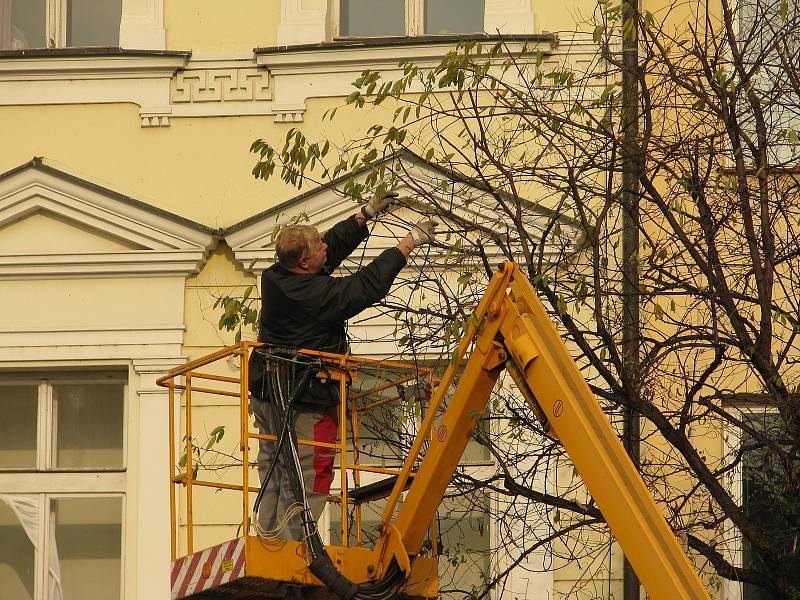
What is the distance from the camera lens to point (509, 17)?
13.4 meters

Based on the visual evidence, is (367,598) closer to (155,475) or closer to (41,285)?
(155,475)

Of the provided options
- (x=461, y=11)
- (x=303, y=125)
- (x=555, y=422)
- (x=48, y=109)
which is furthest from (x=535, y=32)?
(x=555, y=422)

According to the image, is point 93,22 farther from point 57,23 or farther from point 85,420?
point 85,420

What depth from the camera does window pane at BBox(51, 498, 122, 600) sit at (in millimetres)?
13375

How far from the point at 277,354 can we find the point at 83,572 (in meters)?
4.67

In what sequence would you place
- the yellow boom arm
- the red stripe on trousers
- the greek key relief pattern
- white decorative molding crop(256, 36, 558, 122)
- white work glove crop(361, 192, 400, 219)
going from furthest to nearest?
the greek key relief pattern, white decorative molding crop(256, 36, 558, 122), white work glove crop(361, 192, 400, 219), the red stripe on trousers, the yellow boom arm

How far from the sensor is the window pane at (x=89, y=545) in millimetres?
13375

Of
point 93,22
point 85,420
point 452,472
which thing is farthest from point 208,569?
point 93,22

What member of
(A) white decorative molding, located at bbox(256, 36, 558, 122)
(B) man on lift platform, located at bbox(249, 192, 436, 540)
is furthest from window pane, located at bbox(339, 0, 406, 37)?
(B) man on lift platform, located at bbox(249, 192, 436, 540)

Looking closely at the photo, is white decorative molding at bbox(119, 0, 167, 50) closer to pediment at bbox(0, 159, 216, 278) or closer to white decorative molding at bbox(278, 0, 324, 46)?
white decorative molding at bbox(278, 0, 324, 46)

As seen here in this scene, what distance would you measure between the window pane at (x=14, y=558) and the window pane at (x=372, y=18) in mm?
4404

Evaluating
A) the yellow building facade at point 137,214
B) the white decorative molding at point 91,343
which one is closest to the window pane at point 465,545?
the yellow building facade at point 137,214

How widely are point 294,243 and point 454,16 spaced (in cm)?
470

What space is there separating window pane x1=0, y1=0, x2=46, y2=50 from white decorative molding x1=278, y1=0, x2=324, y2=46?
1944mm
